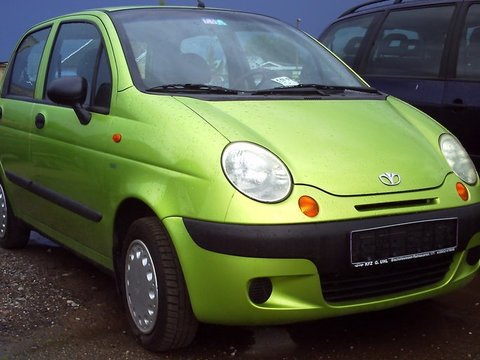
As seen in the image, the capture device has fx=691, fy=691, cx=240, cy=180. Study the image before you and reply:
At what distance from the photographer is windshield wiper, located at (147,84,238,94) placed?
130 inches

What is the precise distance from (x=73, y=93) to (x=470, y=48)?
268cm

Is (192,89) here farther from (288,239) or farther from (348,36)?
(348,36)

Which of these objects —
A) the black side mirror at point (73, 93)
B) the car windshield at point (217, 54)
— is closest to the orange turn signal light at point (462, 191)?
the car windshield at point (217, 54)

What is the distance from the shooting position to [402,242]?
280cm

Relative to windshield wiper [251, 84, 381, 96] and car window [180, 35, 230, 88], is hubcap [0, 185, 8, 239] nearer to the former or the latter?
car window [180, 35, 230, 88]

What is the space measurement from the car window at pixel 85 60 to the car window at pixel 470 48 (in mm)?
2418

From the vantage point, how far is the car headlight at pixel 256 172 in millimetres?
2719

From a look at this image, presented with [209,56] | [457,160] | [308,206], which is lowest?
[308,206]

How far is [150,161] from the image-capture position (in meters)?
3.02

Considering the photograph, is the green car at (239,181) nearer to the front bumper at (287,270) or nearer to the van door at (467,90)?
the front bumper at (287,270)

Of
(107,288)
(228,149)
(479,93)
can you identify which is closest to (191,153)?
(228,149)

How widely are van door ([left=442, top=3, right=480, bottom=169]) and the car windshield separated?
92 centimetres

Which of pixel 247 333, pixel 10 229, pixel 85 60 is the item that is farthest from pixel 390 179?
pixel 10 229

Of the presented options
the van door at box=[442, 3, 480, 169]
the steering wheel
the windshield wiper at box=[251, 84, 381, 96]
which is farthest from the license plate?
the van door at box=[442, 3, 480, 169]
